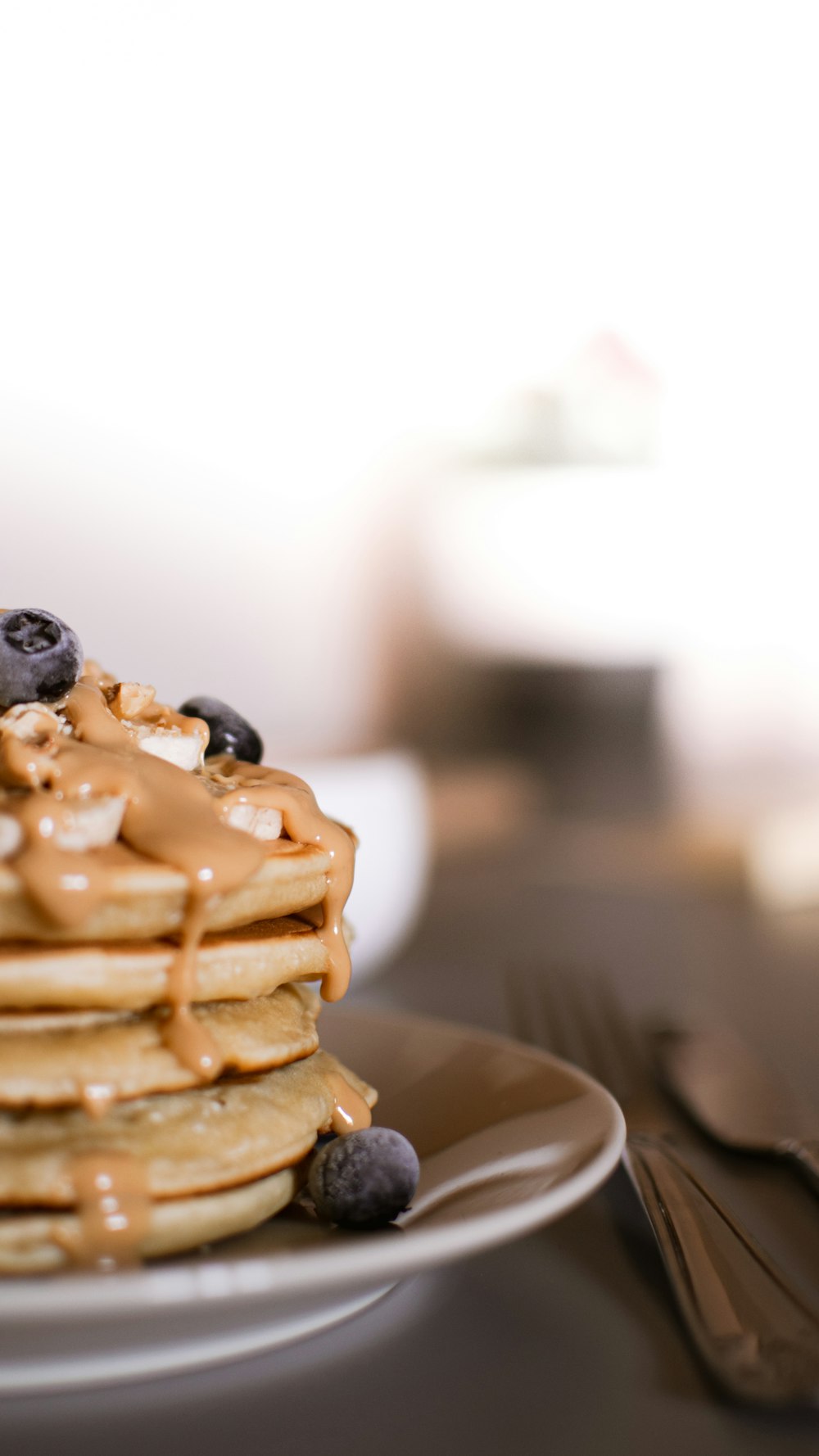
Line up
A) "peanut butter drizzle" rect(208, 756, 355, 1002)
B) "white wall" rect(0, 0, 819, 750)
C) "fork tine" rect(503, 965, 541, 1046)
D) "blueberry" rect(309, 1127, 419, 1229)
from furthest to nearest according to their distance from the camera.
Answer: "white wall" rect(0, 0, 819, 750), "fork tine" rect(503, 965, 541, 1046), "peanut butter drizzle" rect(208, 756, 355, 1002), "blueberry" rect(309, 1127, 419, 1229)

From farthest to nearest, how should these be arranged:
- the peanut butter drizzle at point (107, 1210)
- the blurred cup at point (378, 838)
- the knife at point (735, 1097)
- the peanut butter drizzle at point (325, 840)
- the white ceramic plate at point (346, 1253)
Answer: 1. the blurred cup at point (378, 838)
2. the knife at point (735, 1097)
3. the peanut butter drizzle at point (325, 840)
4. the peanut butter drizzle at point (107, 1210)
5. the white ceramic plate at point (346, 1253)

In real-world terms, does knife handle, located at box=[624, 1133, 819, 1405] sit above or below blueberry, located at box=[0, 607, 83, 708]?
below

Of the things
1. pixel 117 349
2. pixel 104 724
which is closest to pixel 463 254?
pixel 117 349

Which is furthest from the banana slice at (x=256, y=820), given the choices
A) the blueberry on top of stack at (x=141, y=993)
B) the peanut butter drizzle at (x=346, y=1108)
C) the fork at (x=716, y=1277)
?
the fork at (x=716, y=1277)

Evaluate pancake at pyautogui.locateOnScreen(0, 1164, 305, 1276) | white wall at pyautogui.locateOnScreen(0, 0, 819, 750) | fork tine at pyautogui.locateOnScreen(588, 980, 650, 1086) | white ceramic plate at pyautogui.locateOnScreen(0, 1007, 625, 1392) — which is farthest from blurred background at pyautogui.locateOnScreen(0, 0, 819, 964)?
pancake at pyautogui.locateOnScreen(0, 1164, 305, 1276)

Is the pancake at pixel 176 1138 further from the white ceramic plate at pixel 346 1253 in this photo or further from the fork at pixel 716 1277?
the fork at pixel 716 1277

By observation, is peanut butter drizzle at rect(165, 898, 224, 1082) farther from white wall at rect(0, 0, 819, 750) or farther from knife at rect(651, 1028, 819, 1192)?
white wall at rect(0, 0, 819, 750)

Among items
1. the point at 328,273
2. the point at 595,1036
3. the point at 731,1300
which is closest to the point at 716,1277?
the point at 731,1300
